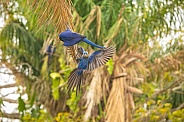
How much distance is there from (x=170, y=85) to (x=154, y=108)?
18.0 inches

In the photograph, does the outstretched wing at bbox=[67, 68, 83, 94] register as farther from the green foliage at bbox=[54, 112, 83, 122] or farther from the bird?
the green foliage at bbox=[54, 112, 83, 122]

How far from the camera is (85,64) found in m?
1.24

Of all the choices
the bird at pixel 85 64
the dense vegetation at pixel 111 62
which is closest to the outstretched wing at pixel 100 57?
the bird at pixel 85 64

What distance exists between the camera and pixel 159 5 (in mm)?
4195

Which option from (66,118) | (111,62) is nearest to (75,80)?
(111,62)

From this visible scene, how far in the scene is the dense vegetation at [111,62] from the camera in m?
3.67

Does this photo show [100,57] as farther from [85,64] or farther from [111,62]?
[111,62]

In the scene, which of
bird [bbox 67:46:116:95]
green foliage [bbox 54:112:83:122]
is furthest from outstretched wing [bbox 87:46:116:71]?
→ green foliage [bbox 54:112:83:122]

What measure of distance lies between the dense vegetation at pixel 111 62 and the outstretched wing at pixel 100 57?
197 cm

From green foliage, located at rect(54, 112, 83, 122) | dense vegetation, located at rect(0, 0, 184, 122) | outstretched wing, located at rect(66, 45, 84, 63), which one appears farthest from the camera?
green foliage, located at rect(54, 112, 83, 122)

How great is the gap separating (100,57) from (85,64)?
59mm

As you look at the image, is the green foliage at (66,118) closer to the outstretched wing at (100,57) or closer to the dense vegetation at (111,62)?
the dense vegetation at (111,62)

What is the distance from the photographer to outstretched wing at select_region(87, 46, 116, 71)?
1266 millimetres

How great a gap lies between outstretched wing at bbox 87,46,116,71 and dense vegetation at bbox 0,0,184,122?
1971mm
